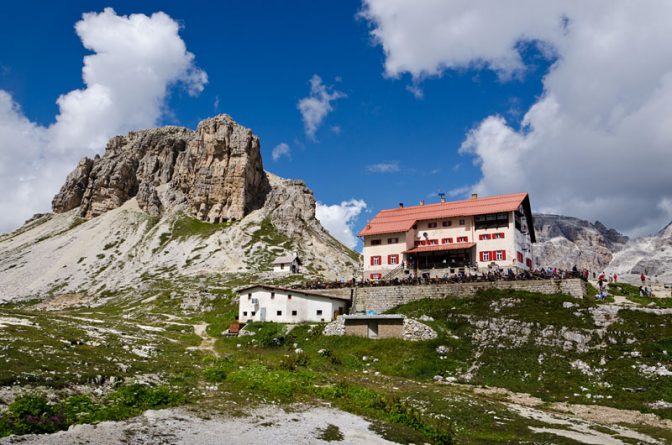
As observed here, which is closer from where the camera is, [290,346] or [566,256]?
[290,346]

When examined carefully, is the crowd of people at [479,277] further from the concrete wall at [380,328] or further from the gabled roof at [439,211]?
the concrete wall at [380,328]

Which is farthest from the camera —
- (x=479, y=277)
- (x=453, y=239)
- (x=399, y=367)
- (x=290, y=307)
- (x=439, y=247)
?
(x=453, y=239)

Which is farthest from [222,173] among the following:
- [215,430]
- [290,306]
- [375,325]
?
[215,430]

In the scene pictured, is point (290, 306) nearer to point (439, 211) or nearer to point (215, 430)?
point (439, 211)

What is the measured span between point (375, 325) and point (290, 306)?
15.1 metres

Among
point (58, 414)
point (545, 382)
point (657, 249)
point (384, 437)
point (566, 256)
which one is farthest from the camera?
point (566, 256)

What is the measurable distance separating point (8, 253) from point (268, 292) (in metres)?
139

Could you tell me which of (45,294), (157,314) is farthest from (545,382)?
(45,294)

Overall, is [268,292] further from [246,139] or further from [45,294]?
[246,139]

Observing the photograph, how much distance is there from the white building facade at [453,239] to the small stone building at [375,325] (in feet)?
67.4

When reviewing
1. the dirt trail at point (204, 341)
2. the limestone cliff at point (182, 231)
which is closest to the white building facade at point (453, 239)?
the dirt trail at point (204, 341)

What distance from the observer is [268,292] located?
208 feet

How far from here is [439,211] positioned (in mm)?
74125

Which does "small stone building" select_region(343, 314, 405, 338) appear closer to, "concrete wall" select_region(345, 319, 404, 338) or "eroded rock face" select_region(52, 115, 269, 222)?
"concrete wall" select_region(345, 319, 404, 338)
